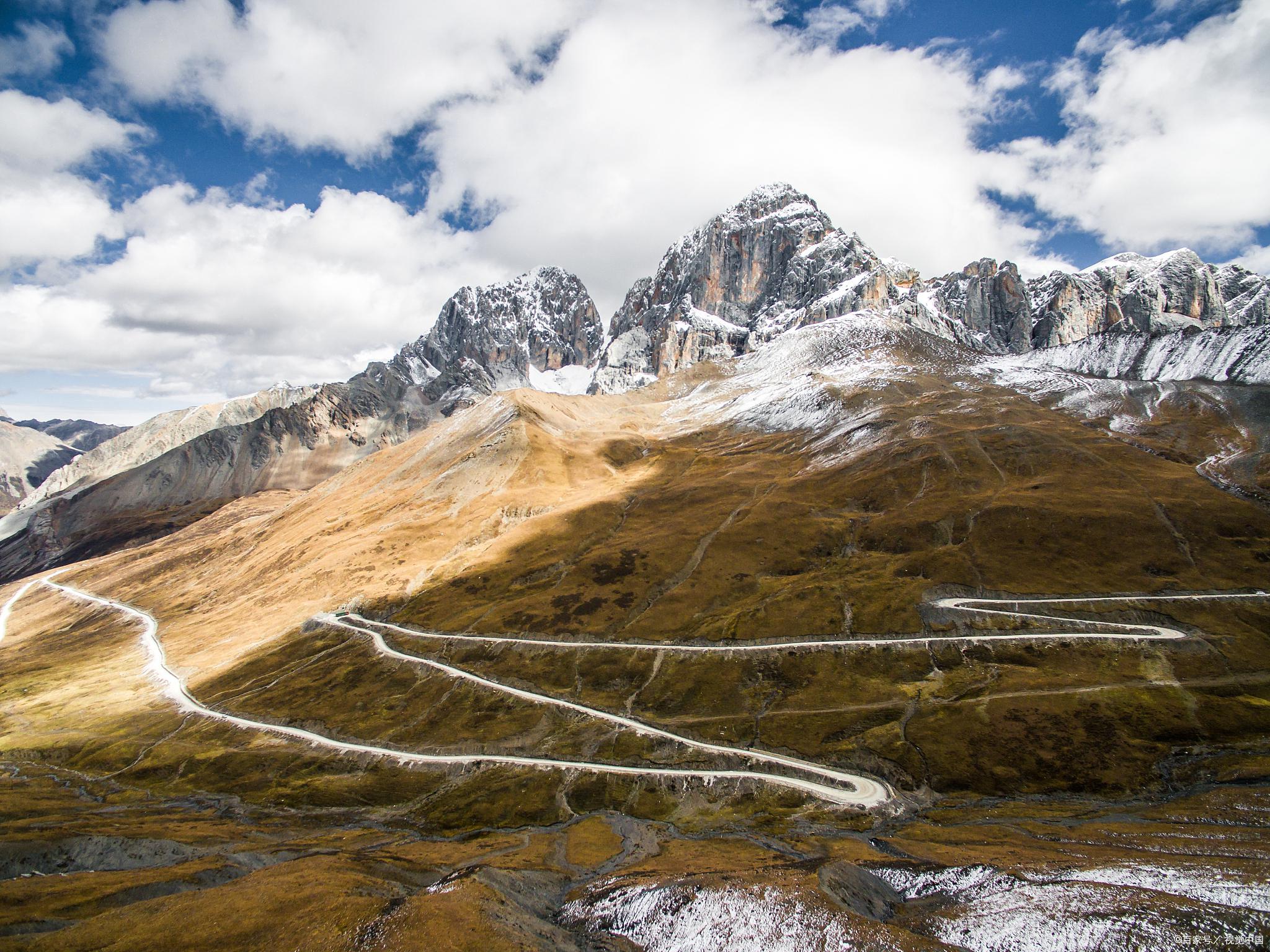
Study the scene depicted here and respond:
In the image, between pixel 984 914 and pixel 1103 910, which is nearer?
pixel 1103 910

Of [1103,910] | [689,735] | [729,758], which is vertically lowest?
[729,758]

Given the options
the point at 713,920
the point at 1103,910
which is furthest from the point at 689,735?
the point at 1103,910

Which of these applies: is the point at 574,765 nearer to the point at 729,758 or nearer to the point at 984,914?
the point at 729,758

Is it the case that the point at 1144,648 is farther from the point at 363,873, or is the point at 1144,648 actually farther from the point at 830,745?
the point at 363,873

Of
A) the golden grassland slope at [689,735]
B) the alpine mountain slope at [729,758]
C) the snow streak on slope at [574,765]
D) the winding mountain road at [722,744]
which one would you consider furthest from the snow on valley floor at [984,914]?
the winding mountain road at [722,744]

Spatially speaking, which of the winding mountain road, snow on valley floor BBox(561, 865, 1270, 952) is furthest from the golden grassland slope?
snow on valley floor BBox(561, 865, 1270, 952)

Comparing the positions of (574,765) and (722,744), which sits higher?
(722,744)

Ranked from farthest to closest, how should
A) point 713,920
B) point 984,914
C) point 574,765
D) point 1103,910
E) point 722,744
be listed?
point 722,744 → point 574,765 → point 713,920 → point 984,914 → point 1103,910

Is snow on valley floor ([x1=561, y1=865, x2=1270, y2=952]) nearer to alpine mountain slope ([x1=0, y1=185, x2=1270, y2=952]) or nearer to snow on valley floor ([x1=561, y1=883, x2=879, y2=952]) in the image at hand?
snow on valley floor ([x1=561, y1=883, x2=879, y2=952])

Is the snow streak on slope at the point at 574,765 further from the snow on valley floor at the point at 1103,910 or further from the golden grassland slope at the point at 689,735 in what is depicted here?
the snow on valley floor at the point at 1103,910
